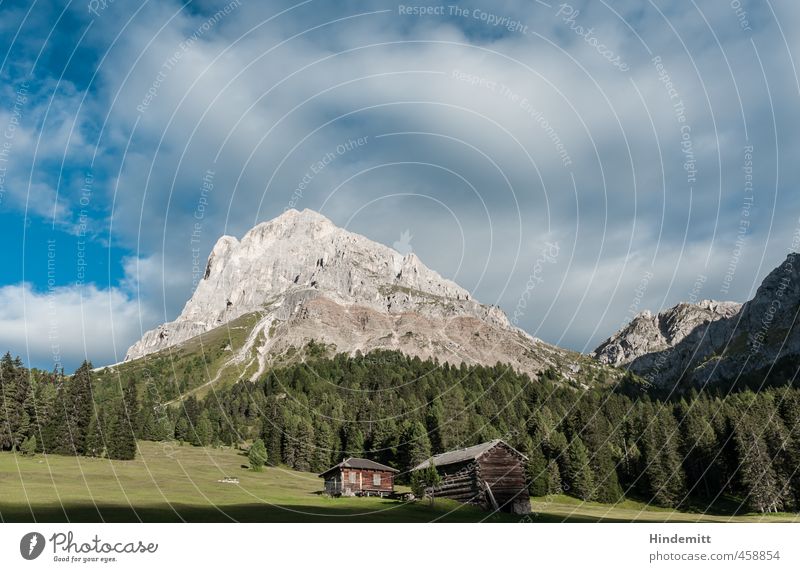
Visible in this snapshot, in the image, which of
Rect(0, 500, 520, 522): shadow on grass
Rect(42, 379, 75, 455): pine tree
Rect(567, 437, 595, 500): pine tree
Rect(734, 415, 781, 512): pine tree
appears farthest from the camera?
Rect(567, 437, 595, 500): pine tree

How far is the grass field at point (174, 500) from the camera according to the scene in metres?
35.1

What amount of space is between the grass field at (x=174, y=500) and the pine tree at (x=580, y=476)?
3.21 m

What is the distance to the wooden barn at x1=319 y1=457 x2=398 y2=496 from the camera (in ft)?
233

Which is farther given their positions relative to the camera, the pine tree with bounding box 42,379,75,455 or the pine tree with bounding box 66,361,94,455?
the pine tree with bounding box 66,361,94,455

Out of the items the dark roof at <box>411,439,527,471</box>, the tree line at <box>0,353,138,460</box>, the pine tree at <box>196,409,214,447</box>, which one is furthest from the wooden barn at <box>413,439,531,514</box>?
the pine tree at <box>196,409,214,447</box>

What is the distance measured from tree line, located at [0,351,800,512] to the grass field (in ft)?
18.6

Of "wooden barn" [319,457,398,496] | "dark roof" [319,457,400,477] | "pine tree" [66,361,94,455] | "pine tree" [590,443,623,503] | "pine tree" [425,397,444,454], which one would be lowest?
"pine tree" [590,443,623,503]

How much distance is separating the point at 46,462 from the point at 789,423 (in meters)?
113

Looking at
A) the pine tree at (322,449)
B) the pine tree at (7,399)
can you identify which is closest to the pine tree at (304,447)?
the pine tree at (322,449)

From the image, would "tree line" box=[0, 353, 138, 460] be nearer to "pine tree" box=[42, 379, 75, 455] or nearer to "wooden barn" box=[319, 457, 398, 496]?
"pine tree" box=[42, 379, 75, 455]
